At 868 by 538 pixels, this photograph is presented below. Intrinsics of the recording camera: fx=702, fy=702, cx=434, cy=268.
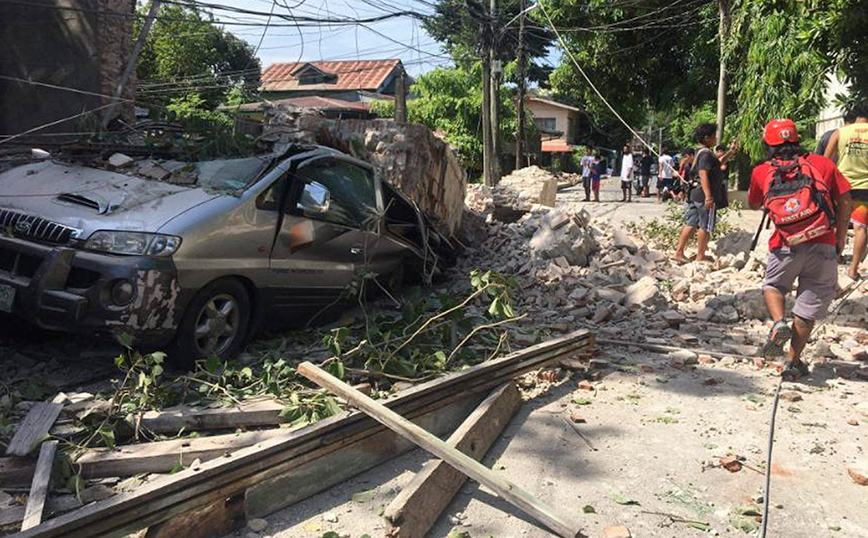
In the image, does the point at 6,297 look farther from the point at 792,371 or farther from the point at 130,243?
the point at 792,371

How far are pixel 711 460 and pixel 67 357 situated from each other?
166 inches

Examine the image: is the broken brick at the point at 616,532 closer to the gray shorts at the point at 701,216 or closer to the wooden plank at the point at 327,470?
the wooden plank at the point at 327,470

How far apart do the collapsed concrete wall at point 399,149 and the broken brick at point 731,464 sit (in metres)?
5.44

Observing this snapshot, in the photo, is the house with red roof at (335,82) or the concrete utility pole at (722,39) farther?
the house with red roof at (335,82)

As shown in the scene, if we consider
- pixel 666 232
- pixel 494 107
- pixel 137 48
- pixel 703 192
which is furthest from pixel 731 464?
pixel 494 107

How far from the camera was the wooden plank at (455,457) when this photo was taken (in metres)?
2.93

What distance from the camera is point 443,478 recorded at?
3.27m

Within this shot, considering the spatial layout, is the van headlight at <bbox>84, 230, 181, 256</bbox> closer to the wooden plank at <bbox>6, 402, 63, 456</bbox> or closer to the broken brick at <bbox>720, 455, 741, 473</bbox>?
the wooden plank at <bbox>6, 402, 63, 456</bbox>

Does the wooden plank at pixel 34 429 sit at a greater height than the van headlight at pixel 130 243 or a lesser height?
lesser

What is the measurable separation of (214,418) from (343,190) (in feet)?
8.63

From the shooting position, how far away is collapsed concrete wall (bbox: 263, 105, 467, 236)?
28.7 feet

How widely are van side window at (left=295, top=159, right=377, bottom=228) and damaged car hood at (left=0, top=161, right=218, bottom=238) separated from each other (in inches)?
36.2

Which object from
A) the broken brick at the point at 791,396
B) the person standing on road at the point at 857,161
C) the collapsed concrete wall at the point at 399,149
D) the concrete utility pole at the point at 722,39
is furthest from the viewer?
the concrete utility pole at the point at 722,39

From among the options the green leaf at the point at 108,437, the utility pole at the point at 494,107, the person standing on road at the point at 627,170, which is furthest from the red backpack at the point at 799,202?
the utility pole at the point at 494,107
